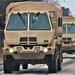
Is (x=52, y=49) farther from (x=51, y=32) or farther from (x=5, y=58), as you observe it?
(x=5, y=58)

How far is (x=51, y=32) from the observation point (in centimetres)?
2145

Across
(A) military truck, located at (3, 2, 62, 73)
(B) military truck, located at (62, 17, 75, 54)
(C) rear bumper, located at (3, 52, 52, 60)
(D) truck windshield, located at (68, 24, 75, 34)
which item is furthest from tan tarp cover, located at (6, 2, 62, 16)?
(D) truck windshield, located at (68, 24, 75, 34)

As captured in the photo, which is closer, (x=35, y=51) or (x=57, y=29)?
(x=35, y=51)

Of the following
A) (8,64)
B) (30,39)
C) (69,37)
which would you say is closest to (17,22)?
(30,39)

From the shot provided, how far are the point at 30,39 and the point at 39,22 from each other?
91 centimetres

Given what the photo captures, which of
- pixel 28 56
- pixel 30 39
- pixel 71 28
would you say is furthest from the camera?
pixel 71 28

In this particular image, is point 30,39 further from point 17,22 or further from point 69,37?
point 69,37

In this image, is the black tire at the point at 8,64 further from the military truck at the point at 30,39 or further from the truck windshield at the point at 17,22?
the truck windshield at the point at 17,22

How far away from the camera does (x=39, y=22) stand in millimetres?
21875

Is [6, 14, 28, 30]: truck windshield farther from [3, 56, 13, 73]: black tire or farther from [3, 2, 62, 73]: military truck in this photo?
[3, 56, 13, 73]: black tire

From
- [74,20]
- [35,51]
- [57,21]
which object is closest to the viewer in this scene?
[35,51]

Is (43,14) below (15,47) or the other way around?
the other way around

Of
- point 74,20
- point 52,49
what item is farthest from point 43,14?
point 74,20

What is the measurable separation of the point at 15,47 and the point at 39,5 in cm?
300
